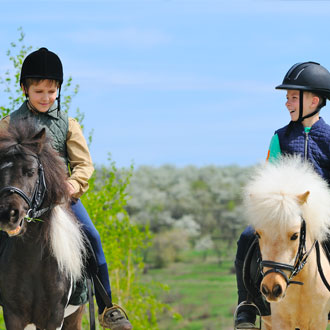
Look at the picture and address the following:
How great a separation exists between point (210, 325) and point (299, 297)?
49.8m

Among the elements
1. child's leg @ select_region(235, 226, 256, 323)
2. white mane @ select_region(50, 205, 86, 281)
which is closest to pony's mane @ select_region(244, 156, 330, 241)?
child's leg @ select_region(235, 226, 256, 323)

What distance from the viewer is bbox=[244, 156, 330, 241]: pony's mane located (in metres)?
5.17

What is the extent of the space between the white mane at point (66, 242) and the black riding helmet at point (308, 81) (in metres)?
2.46

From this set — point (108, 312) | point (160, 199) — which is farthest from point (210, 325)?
point (108, 312)

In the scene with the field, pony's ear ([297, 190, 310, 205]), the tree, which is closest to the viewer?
pony's ear ([297, 190, 310, 205])

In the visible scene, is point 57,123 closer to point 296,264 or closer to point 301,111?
point 301,111

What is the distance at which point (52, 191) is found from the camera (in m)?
5.51

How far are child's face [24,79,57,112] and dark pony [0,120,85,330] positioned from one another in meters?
0.46

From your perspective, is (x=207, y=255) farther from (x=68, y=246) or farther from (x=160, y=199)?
(x=68, y=246)

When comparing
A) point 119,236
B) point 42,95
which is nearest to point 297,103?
point 42,95

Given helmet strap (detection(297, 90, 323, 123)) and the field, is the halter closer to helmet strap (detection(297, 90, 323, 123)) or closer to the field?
helmet strap (detection(297, 90, 323, 123))

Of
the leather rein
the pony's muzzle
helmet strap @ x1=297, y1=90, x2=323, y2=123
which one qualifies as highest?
helmet strap @ x1=297, y1=90, x2=323, y2=123

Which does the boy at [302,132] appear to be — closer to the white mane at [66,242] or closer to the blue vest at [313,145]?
the blue vest at [313,145]

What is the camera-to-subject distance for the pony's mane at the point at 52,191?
5473mm
